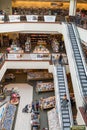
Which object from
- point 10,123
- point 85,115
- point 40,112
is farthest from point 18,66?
point 85,115

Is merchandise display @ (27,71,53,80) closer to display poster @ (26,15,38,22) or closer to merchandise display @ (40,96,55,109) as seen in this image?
merchandise display @ (40,96,55,109)

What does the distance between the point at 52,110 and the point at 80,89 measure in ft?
18.0

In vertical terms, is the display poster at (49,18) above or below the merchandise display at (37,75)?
above

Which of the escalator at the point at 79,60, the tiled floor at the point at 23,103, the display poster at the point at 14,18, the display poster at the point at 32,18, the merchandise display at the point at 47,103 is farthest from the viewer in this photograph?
the display poster at the point at 32,18

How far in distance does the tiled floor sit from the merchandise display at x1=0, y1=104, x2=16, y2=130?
0.53m

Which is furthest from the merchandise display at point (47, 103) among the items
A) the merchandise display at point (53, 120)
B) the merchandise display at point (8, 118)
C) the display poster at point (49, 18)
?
the display poster at point (49, 18)

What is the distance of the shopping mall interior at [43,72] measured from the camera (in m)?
19.1

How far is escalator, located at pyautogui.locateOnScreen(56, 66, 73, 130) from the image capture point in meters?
17.9

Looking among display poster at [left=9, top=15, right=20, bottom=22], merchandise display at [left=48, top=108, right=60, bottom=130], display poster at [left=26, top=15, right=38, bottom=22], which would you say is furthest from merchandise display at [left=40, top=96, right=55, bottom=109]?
display poster at [left=9, top=15, right=20, bottom=22]

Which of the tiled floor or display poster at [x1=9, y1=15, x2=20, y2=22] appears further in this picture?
display poster at [x1=9, y1=15, x2=20, y2=22]

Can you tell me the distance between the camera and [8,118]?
2006cm

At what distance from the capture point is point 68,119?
18.2 m

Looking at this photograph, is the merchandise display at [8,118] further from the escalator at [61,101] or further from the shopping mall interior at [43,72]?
the escalator at [61,101]

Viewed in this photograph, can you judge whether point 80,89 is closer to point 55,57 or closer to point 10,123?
point 10,123
